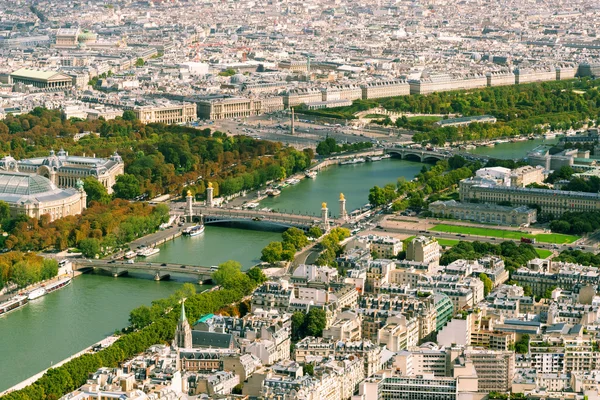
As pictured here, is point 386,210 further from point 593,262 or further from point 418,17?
point 418,17

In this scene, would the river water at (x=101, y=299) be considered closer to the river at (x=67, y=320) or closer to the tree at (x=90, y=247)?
the river at (x=67, y=320)

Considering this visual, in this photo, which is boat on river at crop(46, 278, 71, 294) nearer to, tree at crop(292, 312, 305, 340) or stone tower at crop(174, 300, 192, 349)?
stone tower at crop(174, 300, 192, 349)

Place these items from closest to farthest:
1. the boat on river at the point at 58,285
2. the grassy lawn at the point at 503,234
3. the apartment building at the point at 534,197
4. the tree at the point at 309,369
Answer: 1. the tree at the point at 309,369
2. the boat on river at the point at 58,285
3. the grassy lawn at the point at 503,234
4. the apartment building at the point at 534,197

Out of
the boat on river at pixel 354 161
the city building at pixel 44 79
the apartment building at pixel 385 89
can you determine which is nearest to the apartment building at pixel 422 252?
the boat on river at pixel 354 161

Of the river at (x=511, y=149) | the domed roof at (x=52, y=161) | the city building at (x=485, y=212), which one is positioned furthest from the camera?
the river at (x=511, y=149)

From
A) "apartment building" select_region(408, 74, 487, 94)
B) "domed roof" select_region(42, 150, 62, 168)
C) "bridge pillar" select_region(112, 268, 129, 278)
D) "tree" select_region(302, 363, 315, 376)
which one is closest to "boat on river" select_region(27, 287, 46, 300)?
"bridge pillar" select_region(112, 268, 129, 278)

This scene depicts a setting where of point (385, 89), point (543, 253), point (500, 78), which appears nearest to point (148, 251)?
point (543, 253)

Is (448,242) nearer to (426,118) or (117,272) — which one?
(117,272)
